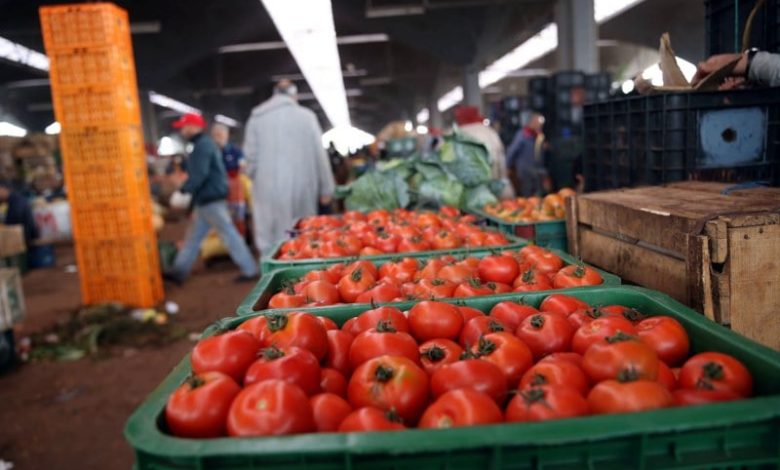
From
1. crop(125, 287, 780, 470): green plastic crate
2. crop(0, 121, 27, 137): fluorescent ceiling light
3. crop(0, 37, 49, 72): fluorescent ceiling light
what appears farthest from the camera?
crop(0, 121, 27, 137): fluorescent ceiling light

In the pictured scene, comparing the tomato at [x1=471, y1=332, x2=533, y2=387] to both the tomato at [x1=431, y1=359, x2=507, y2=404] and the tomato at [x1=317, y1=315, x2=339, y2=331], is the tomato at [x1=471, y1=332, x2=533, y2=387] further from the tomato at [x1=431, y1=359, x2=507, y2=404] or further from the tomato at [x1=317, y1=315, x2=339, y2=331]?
the tomato at [x1=317, y1=315, x2=339, y2=331]

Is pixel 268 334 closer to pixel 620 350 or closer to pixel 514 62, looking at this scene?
pixel 620 350

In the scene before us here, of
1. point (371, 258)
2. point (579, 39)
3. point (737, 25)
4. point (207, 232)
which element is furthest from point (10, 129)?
point (737, 25)

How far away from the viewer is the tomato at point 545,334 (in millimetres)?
1654

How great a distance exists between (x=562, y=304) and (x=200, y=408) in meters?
1.15

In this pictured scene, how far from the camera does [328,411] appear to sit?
1323mm

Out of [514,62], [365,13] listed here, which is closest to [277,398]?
[365,13]

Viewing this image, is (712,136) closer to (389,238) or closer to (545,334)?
(389,238)

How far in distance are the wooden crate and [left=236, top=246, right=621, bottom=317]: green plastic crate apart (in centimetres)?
23

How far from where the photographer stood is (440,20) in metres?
17.7

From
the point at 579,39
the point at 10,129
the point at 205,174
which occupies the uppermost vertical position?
the point at 10,129

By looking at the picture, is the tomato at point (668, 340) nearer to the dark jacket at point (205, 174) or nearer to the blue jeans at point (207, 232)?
the dark jacket at point (205, 174)

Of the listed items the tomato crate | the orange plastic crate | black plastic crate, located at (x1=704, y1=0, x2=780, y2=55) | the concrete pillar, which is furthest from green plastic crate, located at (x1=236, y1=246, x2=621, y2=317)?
the concrete pillar

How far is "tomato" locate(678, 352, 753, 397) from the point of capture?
4.30 feet
